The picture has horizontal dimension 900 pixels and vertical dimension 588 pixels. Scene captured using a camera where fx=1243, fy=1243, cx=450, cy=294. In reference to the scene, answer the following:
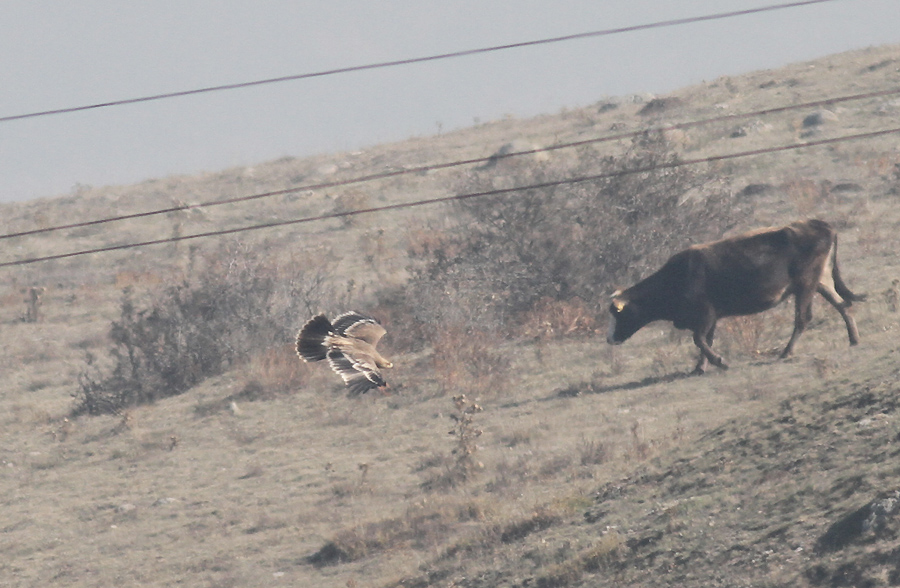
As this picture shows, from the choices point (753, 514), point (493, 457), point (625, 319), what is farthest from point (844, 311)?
point (753, 514)

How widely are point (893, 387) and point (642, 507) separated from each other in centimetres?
330

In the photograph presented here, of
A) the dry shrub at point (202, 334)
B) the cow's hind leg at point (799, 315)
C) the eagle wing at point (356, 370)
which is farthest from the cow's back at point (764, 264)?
the eagle wing at point (356, 370)

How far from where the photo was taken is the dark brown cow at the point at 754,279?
1992 cm

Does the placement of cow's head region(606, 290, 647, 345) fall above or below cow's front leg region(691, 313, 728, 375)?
above

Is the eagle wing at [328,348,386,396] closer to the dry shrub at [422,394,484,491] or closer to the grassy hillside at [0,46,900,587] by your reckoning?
the grassy hillside at [0,46,900,587]

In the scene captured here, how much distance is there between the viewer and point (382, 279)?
31.1 m

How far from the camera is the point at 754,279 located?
19891 mm

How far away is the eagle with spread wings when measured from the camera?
37.5 feet

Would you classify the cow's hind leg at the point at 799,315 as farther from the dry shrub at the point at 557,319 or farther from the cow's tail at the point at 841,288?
the dry shrub at the point at 557,319

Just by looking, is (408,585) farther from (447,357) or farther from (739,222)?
(739,222)

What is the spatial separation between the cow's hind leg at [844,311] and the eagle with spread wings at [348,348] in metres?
9.47

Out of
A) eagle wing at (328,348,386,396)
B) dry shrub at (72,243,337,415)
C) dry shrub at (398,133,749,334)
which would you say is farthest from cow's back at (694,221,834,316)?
eagle wing at (328,348,386,396)

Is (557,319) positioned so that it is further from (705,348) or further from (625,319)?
(705,348)

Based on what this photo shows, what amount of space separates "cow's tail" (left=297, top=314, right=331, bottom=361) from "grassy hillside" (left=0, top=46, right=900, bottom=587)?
350 cm
